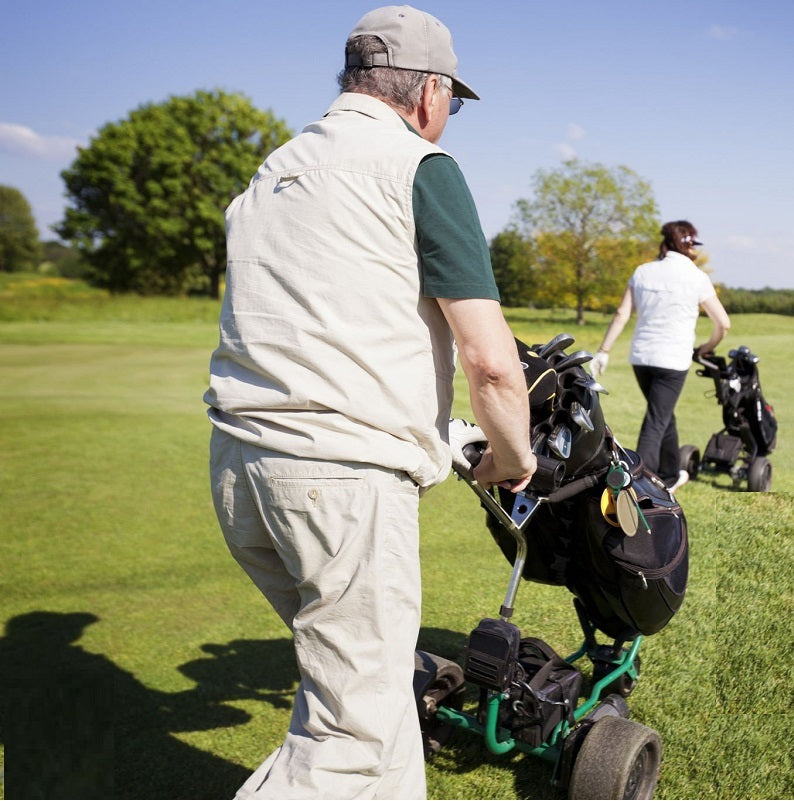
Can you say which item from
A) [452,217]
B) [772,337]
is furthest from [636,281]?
[772,337]

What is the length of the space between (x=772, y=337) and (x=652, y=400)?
579 inches

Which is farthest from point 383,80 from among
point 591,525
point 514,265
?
point 514,265

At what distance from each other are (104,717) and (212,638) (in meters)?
0.94

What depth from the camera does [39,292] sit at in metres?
34.1

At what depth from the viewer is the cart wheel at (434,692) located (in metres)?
2.86

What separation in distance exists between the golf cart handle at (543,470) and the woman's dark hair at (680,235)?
446 centimetres

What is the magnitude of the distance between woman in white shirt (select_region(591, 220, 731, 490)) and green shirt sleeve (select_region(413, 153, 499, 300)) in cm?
452

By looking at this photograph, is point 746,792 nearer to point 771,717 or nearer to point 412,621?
point 771,717

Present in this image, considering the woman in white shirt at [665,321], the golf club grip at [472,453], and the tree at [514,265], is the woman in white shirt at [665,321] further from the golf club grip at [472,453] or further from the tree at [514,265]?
the tree at [514,265]

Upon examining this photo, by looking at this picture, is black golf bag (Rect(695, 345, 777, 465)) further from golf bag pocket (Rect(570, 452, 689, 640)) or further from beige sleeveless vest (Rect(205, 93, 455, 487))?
beige sleeveless vest (Rect(205, 93, 455, 487))

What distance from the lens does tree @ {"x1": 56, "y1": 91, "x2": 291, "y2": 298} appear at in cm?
4766

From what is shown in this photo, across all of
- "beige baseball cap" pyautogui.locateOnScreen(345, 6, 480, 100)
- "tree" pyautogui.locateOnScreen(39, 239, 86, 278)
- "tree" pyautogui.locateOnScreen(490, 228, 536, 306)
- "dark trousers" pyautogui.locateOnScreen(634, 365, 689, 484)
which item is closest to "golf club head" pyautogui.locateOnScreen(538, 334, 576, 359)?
"beige baseball cap" pyautogui.locateOnScreen(345, 6, 480, 100)

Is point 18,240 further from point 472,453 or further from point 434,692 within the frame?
point 472,453

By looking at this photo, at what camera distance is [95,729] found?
10.2 ft
